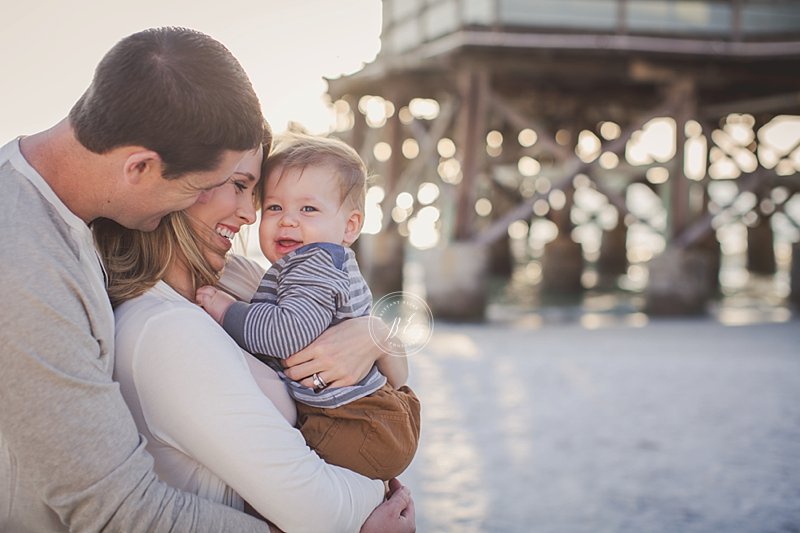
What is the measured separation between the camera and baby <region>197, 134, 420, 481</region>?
71.0 inches

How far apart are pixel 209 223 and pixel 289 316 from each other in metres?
0.32

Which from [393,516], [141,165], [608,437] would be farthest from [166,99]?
[608,437]

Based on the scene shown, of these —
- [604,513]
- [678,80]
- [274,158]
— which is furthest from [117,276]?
[678,80]

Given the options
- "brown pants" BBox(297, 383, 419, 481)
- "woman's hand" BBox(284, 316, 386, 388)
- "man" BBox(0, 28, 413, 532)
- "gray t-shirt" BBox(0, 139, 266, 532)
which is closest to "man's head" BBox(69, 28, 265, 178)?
"man" BBox(0, 28, 413, 532)

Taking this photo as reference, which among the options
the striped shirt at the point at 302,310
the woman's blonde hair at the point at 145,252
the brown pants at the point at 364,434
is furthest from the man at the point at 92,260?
the striped shirt at the point at 302,310

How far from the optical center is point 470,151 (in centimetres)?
970

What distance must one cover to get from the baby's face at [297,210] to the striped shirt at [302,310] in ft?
0.20

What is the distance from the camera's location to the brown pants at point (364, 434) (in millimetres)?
1770

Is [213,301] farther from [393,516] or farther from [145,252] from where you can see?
[393,516]

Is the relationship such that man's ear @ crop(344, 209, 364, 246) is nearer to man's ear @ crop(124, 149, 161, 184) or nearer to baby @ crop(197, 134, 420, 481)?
baby @ crop(197, 134, 420, 481)

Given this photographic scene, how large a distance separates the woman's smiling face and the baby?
110mm

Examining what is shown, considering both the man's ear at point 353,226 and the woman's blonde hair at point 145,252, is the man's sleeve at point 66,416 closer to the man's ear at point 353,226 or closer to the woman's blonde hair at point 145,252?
the woman's blonde hair at point 145,252

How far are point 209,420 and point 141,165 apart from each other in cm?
53

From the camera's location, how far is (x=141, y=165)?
4.87 ft
